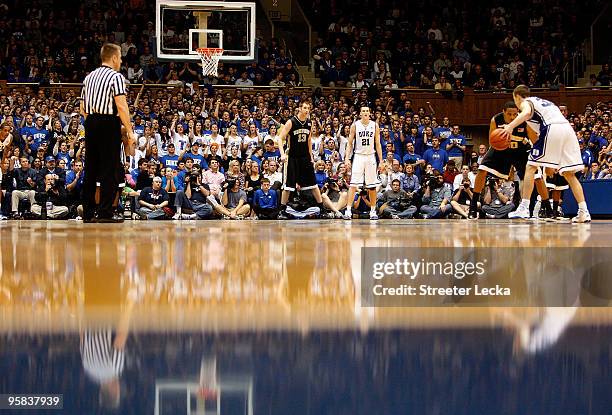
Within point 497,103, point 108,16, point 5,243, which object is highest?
point 108,16

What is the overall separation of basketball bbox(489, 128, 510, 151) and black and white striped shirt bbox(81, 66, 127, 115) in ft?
15.3

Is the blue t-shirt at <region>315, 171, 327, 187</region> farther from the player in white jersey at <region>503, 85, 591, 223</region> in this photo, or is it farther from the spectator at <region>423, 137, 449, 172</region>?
the player in white jersey at <region>503, 85, 591, 223</region>

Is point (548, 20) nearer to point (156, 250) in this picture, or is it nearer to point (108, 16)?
point (108, 16)

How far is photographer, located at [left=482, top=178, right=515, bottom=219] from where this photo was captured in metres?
15.2

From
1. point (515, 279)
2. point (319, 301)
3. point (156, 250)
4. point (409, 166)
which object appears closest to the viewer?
point (319, 301)

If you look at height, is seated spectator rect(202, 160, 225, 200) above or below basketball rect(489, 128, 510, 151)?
below

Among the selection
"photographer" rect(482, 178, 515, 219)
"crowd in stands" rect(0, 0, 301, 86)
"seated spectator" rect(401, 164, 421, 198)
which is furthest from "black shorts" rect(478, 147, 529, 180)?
"crowd in stands" rect(0, 0, 301, 86)

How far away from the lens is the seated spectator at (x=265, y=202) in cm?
1444

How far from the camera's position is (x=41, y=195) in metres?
14.6

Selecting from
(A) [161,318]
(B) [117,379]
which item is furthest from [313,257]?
(B) [117,379]

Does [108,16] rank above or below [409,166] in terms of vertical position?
above

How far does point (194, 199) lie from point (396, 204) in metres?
4.04

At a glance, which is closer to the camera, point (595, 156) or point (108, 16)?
point (595, 156)

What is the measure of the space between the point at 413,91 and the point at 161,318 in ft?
65.3
